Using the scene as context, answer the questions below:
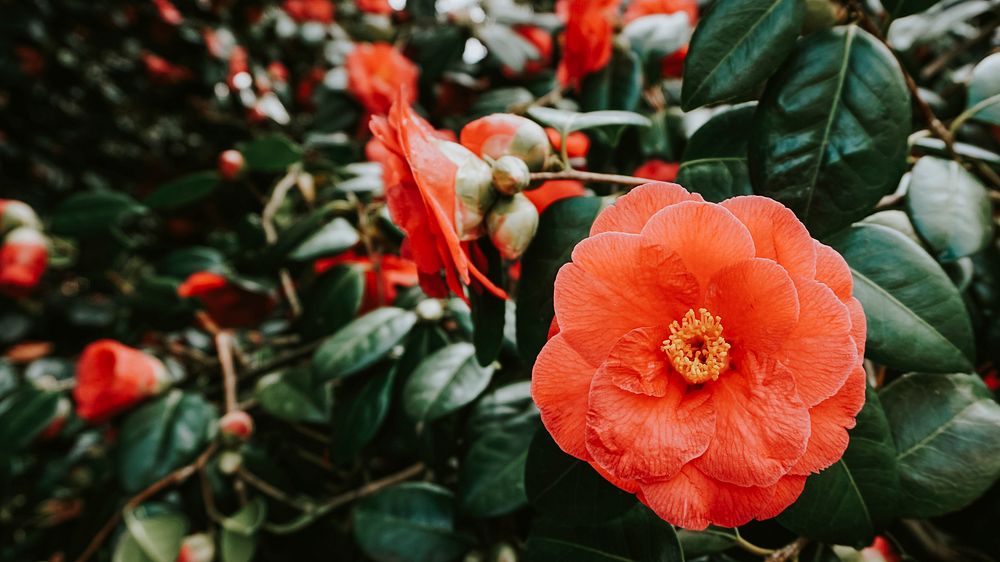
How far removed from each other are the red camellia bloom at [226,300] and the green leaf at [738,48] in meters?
0.74

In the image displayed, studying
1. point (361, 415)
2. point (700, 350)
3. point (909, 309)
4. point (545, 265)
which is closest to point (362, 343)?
point (361, 415)

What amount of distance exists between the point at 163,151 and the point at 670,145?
194cm

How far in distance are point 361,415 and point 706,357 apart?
1.48 ft

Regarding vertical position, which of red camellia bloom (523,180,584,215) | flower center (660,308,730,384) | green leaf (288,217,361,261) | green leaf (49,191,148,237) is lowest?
green leaf (49,191,148,237)

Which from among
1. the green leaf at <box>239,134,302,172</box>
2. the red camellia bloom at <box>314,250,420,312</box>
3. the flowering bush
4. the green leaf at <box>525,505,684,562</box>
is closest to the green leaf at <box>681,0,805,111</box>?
the flowering bush

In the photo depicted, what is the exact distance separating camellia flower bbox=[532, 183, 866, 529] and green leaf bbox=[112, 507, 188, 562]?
2.44 feet

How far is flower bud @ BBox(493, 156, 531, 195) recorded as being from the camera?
17.5 inches

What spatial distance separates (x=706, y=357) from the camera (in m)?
0.39

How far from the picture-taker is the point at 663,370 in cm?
38

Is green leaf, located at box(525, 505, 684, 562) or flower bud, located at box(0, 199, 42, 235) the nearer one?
green leaf, located at box(525, 505, 684, 562)

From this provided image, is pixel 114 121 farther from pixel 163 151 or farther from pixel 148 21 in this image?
pixel 148 21

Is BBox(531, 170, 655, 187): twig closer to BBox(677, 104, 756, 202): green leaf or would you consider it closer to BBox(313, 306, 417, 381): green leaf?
BBox(677, 104, 756, 202): green leaf

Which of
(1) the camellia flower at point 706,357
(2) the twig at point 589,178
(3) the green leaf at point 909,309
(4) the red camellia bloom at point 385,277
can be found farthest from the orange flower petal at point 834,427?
(4) the red camellia bloom at point 385,277

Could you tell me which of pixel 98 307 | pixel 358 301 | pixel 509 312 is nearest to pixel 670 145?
pixel 509 312
